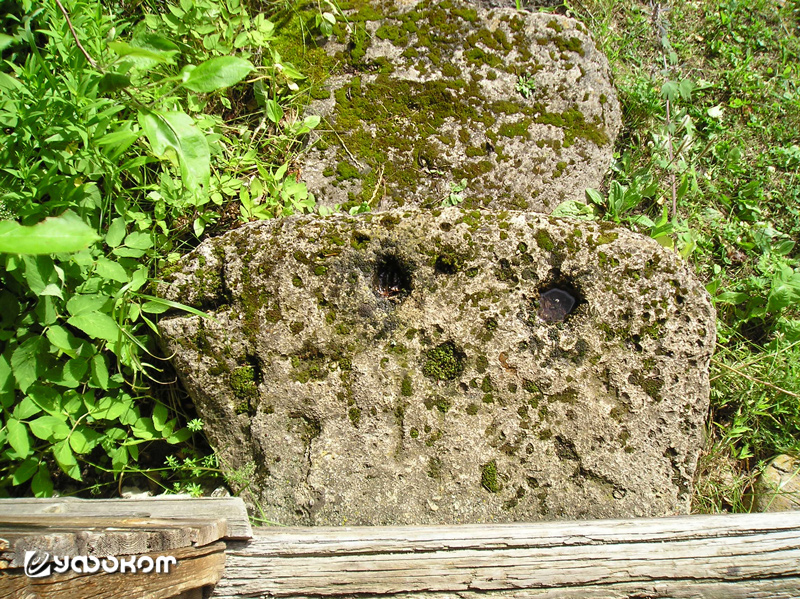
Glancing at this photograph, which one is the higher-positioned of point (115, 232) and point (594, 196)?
point (594, 196)

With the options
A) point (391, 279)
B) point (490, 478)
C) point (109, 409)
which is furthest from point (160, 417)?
point (490, 478)

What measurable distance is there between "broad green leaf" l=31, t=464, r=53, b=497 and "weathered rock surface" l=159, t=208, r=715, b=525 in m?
0.70

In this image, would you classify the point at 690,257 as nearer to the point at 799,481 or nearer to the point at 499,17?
the point at 799,481

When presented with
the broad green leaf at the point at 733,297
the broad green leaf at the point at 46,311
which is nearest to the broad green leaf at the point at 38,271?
the broad green leaf at the point at 46,311

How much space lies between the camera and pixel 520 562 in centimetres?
188

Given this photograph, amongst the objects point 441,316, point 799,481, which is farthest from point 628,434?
point 799,481

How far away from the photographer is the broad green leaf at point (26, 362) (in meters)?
2.08

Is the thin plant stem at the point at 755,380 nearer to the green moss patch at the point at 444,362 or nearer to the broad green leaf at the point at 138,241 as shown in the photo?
the green moss patch at the point at 444,362

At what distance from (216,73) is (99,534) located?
1.23 m

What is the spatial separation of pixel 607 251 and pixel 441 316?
0.77 metres

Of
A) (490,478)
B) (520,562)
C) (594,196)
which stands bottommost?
(520,562)

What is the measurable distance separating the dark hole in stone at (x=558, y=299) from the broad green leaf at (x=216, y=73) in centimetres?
150

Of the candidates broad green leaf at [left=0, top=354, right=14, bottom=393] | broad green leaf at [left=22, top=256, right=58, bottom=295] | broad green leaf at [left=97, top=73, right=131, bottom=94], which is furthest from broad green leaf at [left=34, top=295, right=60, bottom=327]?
broad green leaf at [left=97, top=73, right=131, bottom=94]

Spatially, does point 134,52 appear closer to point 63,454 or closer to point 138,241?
point 138,241
